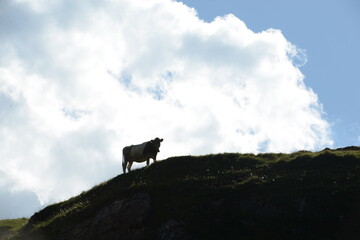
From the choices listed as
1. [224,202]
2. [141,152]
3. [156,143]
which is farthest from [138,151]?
[224,202]

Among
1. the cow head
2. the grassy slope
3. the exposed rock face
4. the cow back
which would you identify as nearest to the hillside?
the exposed rock face

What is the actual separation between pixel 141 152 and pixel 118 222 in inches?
452

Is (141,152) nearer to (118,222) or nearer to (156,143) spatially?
(156,143)

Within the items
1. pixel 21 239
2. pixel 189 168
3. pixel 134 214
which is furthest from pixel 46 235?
pixel 189 168

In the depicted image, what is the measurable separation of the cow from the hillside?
275 centimetres

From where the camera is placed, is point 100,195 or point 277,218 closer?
point 277,218

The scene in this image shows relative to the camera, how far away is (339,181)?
27078 millimetres

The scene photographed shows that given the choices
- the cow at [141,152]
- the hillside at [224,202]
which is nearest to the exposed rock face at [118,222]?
the hillside at [224,202]

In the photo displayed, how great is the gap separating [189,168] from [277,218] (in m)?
11.1

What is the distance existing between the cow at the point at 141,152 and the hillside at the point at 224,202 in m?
2.75

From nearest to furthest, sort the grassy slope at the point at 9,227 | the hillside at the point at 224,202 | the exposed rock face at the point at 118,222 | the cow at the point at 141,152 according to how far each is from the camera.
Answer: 1. the hillside at the point at 224,202
2. the exposed rock face at the point at 118,222
3. the grassy slope at the point at 9,227
4. the cow at the point at 141,152

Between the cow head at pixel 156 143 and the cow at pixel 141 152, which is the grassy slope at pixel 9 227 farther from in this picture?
the cow head at pixel 156 143

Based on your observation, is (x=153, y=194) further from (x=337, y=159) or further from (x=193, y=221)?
(x=337, y=159)

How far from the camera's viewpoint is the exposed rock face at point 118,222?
1064 inches
